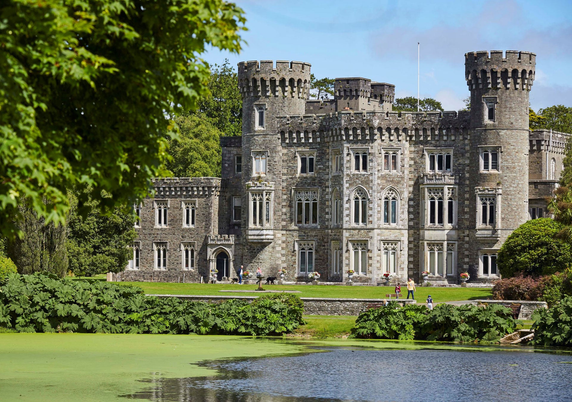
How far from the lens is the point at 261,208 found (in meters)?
65.6

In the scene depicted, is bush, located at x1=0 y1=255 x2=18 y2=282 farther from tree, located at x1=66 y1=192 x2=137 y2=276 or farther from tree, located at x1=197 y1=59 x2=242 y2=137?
tree, located at x1=197 y1=59 x2=242 y2=137

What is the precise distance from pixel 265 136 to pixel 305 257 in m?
8.76

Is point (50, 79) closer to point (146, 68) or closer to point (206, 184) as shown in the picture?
point (146, 68)

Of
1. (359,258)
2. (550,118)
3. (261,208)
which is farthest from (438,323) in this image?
(550,118)

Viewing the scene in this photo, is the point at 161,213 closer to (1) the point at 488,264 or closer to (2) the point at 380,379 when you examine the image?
(1) the point at 488,264

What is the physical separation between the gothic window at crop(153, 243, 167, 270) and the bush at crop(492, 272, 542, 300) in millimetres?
31816

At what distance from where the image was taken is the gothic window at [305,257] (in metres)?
64.8

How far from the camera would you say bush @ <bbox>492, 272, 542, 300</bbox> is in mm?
43594

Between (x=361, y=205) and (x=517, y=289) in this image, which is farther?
(x=361, y=205)

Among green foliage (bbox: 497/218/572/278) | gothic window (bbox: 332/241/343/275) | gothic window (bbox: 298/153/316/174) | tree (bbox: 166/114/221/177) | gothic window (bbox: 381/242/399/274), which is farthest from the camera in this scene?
tree (bbox: 166/114/221/177)

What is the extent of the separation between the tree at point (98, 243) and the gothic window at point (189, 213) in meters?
6.61

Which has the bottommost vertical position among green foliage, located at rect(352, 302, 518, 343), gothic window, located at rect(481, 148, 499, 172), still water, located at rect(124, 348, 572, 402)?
still water, located at rect(124, 348, 572, 402)

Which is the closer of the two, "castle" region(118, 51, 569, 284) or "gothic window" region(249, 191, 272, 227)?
"castle" region(118, 51, 569, 284)

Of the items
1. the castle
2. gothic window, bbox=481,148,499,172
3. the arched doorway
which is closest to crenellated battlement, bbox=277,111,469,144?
the castle
